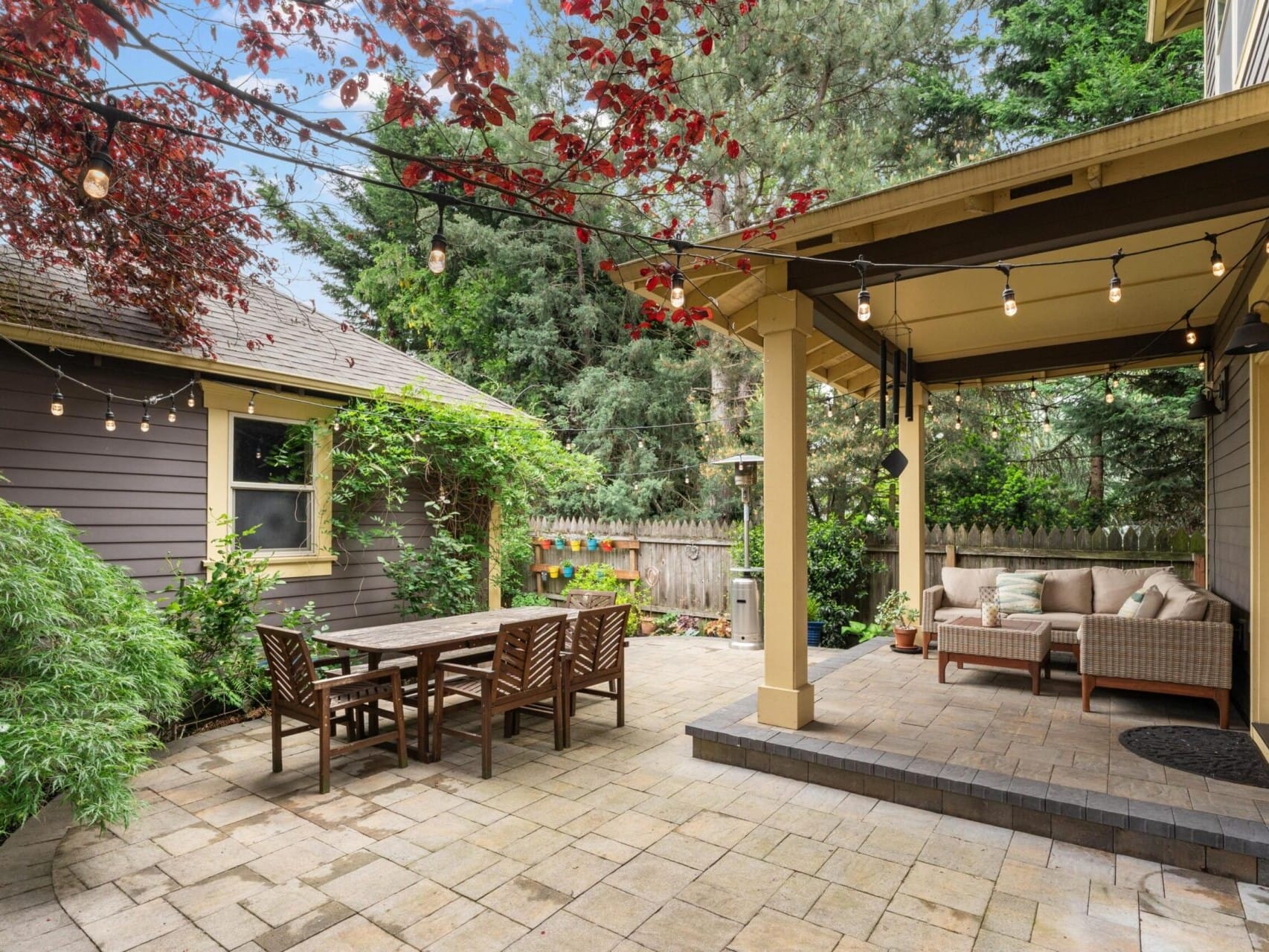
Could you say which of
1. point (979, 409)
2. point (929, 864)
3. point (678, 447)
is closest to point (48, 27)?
point (929, 864)

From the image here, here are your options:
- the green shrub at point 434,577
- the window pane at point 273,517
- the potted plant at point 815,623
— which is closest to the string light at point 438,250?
the window pane at point 273,517

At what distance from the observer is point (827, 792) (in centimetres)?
371

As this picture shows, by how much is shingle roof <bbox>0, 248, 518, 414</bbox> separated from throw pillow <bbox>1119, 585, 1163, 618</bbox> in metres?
5.93

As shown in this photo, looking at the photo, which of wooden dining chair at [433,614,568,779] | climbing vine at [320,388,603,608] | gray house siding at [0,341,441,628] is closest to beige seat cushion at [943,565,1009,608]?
climbing vine at [320,388,603,608]

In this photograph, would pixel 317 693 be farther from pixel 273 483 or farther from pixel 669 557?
pixel 669 557

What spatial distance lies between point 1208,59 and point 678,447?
9097 mm

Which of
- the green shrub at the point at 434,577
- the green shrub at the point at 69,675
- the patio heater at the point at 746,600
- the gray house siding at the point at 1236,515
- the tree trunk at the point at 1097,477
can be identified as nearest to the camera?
the green shrub at the point at 69,675

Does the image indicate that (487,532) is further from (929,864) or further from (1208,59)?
(1208,59)

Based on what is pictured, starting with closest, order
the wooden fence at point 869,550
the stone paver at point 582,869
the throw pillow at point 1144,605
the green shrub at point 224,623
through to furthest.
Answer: the stone paver at point 582,869 < the green shrub at point 224,623 < the throw pillow at point 1144,605 < the wooden fence at point 869,550

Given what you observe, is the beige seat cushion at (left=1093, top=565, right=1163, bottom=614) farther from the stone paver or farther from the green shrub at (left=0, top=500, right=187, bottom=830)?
the green shrub at (left=0, top=500, right=187, bottom=830)

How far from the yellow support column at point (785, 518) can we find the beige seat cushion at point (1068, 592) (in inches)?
134

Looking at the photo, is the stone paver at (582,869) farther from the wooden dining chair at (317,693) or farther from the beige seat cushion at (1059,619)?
the beige seat cushion at (1059,619)

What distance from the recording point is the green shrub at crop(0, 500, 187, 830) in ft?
9.34

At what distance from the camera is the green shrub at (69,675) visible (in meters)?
2.85
